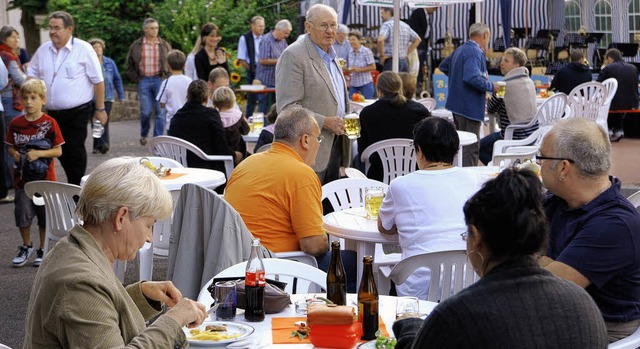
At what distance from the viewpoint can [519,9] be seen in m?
26.0

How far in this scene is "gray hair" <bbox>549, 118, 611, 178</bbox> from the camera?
3.78 meters

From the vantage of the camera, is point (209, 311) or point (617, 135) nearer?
point (209, 311)

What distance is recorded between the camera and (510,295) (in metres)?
2.38

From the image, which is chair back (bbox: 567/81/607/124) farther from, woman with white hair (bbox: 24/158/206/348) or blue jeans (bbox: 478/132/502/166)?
woman with white hair (bbox: 24/158/206/348)

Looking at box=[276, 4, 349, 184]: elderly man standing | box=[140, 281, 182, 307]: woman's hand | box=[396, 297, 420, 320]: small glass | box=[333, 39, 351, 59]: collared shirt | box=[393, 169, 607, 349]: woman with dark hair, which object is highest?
box=[333, 39, 351, 59]: collared shirt

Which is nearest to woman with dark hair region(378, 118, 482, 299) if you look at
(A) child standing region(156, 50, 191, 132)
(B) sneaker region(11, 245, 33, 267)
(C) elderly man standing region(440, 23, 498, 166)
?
(B) sneaker region(11, 245, 33, 267)

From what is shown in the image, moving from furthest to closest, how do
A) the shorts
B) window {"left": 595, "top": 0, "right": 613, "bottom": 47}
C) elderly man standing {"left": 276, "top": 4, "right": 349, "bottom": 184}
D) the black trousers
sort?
window {"left": 595, "top": 0, "right": 613, "bottom": 47}
the black trousers
the shorts
elderly man standing {"left": 276, "top": 4, "right": 349, "bottom": 184}

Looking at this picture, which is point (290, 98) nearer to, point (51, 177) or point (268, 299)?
point (51, 177)

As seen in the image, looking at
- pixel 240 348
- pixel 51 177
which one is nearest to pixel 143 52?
pixel 51 177

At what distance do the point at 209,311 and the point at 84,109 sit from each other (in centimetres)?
638

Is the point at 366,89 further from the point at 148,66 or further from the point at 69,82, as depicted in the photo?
the point at 69,82

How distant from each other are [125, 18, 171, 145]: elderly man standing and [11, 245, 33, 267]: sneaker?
676 cm

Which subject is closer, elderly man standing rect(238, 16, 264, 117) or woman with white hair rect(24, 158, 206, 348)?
woman with white hair rect(24, 158, 206, 348)

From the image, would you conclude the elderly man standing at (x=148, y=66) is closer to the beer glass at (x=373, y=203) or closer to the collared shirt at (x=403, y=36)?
the collared shirt at (x=403, y=36)
